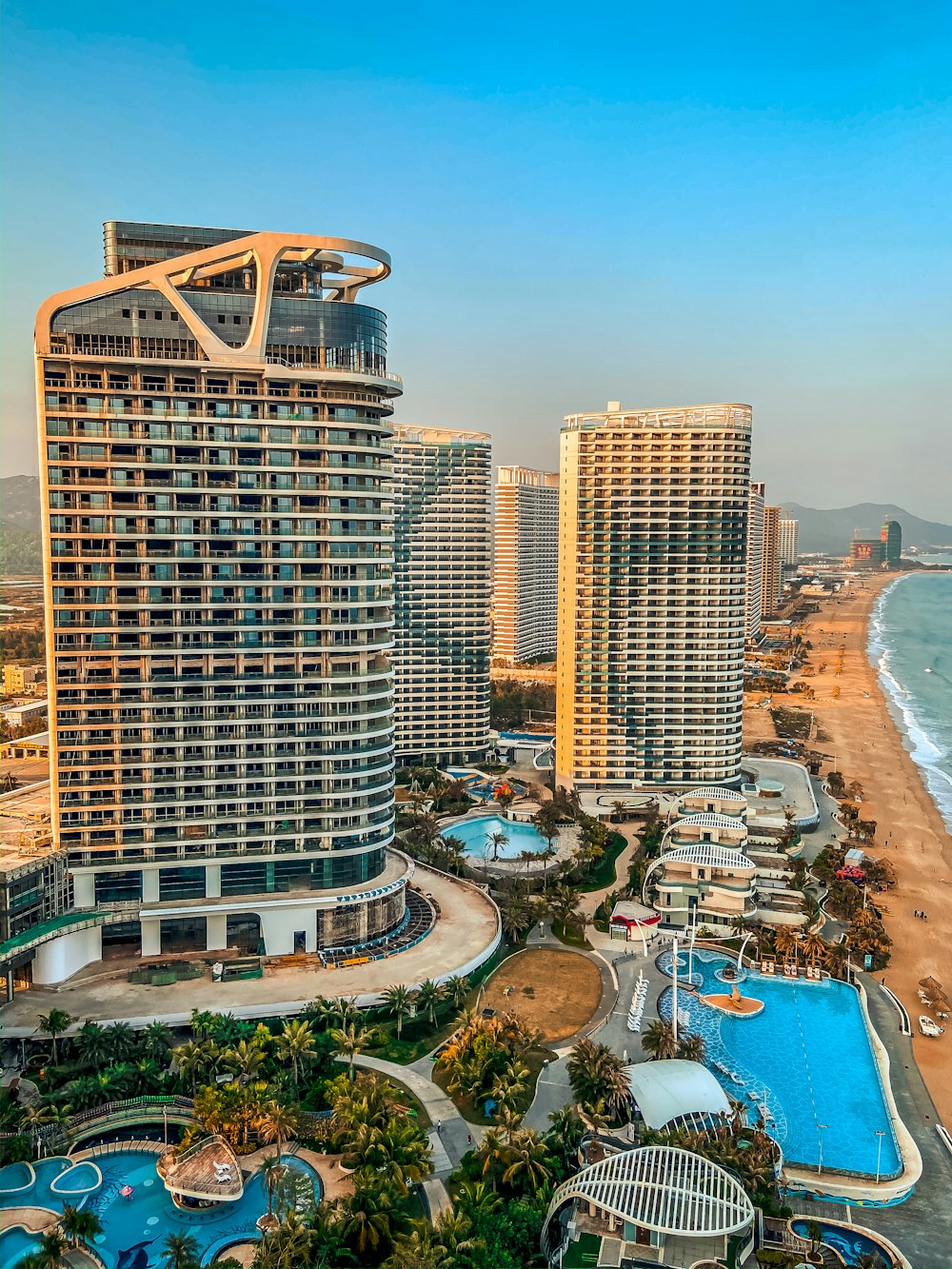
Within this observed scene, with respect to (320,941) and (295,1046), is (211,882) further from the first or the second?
(295,1046)

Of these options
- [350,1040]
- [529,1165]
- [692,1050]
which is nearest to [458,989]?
[350,1040]

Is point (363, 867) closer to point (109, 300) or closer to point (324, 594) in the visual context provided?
point (324, 594)

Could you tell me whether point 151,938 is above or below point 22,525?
below

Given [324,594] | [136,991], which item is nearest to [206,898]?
[136,991]

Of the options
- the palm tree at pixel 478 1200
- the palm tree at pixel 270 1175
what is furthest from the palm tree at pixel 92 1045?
the palm tree at pixel 478 1200

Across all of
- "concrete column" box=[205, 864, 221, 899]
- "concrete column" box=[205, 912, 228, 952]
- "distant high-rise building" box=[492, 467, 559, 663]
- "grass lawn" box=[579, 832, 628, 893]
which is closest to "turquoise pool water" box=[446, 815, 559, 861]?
"grass lawn" box=[579, 832, 628, 893]

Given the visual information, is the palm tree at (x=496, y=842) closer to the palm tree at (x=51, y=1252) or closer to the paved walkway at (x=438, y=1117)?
the paved walkway at (x=438, y=1117)

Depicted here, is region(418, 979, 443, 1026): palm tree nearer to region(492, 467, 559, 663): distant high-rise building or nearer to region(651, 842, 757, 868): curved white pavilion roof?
region(651, 842, 757, 868): curved white pavilion roof
